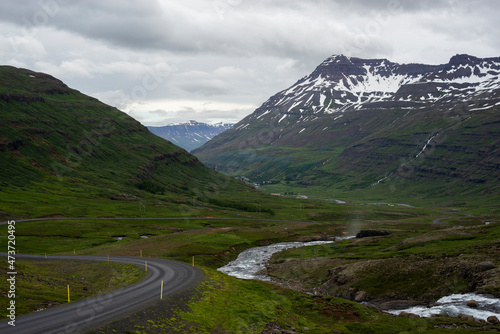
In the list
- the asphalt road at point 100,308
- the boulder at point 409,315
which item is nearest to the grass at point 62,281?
the asphalt road at point 100,308

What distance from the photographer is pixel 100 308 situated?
47.3m

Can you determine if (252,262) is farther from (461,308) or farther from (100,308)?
(100,308)

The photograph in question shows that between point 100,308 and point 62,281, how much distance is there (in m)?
19.9

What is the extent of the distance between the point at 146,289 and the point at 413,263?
5639cm

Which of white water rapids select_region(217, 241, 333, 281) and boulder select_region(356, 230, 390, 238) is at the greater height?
boulder select_region(356, 230, 390, 238)

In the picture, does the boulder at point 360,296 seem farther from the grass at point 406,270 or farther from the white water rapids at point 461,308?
the white water rapids at point 461,308

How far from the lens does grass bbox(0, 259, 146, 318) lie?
154 feet

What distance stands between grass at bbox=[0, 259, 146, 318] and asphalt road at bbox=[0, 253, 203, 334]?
2320 mm

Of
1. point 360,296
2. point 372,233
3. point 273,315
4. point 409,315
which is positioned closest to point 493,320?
point 409,315

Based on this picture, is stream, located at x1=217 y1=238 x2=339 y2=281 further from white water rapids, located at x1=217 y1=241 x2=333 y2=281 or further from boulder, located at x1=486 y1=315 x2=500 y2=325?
boulder, located at x1=486 y1=315 x2=500 y2=325

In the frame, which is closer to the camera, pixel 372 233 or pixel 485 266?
pixel 485 266

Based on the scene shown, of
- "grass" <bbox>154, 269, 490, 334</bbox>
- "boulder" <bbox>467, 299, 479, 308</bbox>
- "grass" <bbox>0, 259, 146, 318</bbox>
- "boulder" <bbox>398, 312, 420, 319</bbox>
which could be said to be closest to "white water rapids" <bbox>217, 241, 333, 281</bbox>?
"grass" <bbox>154, 269, 490, 334</bbox>

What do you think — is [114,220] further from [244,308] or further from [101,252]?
[244,308]

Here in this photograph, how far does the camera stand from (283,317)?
194 feet
